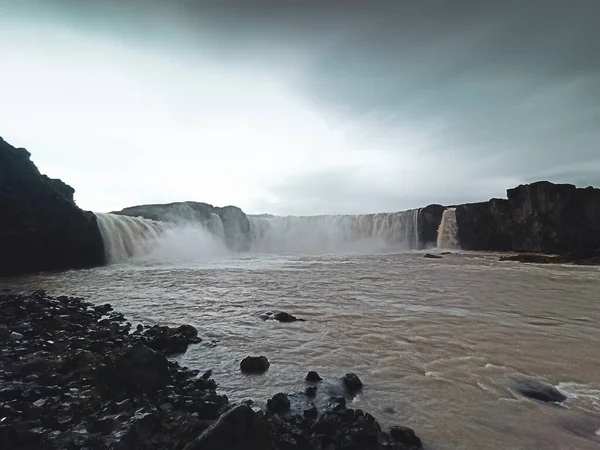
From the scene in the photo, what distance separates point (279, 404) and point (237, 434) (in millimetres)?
1338

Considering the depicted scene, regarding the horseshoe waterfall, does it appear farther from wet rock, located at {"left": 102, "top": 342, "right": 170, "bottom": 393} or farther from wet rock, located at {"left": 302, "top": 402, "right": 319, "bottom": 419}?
wet rock, located at {"left": 302, "top": 402, "right": 319, "bottom": 419}

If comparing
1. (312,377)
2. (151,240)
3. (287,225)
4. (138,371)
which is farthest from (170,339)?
(287,225)

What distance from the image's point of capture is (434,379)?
5.02 meters

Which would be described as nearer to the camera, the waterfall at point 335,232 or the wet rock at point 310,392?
the wet rock at point 310,392

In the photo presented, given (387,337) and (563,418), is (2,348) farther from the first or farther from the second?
(563,418)

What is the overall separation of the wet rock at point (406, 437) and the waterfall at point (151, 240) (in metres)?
28.8

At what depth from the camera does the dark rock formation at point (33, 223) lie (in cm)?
1980

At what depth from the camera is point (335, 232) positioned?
5934 cm

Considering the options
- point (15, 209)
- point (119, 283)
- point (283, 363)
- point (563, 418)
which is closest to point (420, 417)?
point (563, 418)

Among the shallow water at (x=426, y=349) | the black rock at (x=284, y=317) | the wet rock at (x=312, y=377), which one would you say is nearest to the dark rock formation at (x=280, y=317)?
the black rock at (x=284, y=317)

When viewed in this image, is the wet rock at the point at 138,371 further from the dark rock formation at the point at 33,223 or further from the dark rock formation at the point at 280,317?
the dark rock formation at the point at 33,223

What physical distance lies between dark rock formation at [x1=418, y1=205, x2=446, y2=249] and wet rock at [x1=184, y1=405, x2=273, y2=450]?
52.9 metres

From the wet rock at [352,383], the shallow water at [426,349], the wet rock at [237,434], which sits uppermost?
the wet rock at [237,434]

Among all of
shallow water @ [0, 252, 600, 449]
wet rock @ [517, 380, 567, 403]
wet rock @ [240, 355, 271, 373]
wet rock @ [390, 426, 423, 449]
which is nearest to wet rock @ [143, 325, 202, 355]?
shallow water @ [0, 252, 600, 449]
